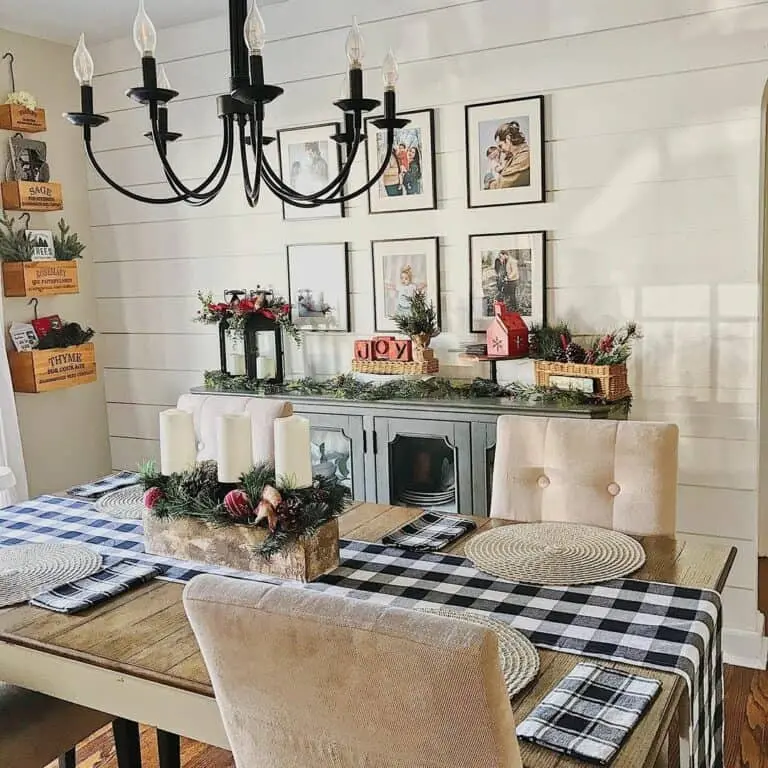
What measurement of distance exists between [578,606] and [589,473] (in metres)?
0.62

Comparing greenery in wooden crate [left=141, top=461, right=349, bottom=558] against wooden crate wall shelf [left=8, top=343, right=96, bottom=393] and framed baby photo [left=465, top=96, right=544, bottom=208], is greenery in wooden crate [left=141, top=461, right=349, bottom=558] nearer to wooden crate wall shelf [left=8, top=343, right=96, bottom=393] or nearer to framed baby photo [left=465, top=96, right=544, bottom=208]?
framed baby photo [left=465, top=96, right=544, bottom=208]

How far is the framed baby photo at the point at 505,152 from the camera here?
10.3 feet

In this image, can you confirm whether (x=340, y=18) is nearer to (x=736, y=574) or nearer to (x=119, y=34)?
(x=119, y=34)

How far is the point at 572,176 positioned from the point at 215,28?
1692mm

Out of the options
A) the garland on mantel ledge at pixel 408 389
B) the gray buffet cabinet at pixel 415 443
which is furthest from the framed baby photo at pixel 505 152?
the gray buffet cabinet at pixel 415 443

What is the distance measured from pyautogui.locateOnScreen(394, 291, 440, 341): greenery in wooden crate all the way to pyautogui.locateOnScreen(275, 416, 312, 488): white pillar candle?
147cm

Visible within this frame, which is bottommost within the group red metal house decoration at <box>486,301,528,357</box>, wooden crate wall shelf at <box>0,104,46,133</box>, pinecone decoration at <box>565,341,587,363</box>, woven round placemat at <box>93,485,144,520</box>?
woven round placemat at <box>93,485,144,520</box>

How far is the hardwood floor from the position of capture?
2.48 m

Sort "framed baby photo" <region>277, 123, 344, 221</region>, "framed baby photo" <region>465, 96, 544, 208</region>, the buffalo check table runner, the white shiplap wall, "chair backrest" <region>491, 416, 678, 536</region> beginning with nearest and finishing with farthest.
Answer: the buffalo check table runner → "chair backrest" <region>491, 416, 678, 536</region> → the white shiplap wall → "framed baby photo" <region>465, 96, 544, 208</region> → "framed baby photo" <region>277, 123, 344, 221</region>

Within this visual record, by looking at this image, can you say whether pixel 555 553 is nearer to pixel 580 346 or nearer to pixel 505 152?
pixel 580 346

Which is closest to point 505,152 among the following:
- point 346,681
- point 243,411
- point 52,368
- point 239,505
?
point 243,411

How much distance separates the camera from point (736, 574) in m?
3.01

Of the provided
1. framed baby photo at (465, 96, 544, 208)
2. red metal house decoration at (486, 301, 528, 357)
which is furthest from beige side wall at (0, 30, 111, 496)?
red metal house decoration at (486, 301, 528, 357)

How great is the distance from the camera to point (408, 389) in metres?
3.22
